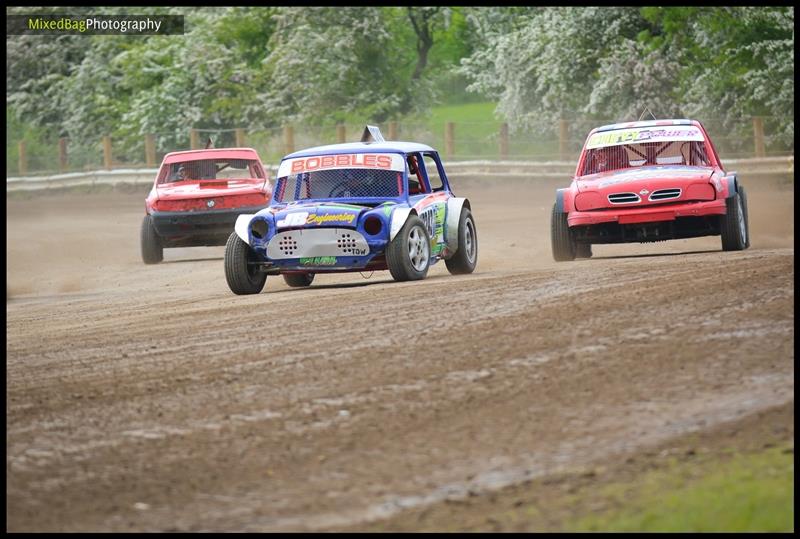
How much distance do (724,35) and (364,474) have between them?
30982 mm

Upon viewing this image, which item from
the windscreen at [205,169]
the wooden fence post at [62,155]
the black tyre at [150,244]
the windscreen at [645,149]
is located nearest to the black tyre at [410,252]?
the windscreen at [645,149]

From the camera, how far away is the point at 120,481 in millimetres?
6496

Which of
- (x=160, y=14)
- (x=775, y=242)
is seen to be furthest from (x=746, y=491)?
(x=160, y=14)

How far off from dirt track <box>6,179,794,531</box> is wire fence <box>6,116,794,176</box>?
70.1 ft

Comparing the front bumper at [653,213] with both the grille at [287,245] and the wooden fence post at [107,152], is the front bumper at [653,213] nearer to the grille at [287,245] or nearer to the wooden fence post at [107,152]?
the grille at [287,245]

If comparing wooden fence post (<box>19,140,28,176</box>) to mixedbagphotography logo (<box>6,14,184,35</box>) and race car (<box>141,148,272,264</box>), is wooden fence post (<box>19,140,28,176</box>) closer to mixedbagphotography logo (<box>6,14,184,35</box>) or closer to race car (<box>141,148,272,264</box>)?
mixedbagphotography logo (<box>6,14,184,35</box>)

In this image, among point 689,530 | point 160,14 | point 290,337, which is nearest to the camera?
point 689,530

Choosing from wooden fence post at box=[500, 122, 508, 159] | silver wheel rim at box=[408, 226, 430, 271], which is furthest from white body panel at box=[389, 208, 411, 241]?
wooden fence post at box=[500, 122, 508, 159]

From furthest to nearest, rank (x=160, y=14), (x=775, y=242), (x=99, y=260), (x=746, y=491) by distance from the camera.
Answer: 1. (x=160, y=14)
2. (x=99, y=260)
3. (x=775, y=242)
4. (x=746, y=491)

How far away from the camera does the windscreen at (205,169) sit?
2094 cm

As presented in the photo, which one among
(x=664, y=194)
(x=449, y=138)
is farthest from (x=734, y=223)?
(x=449, y=138)

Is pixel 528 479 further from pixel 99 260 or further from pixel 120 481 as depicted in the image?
pixel 99 260

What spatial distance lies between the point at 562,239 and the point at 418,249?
2.62 metres

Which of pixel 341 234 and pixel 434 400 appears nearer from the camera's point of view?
pixel 434 400
